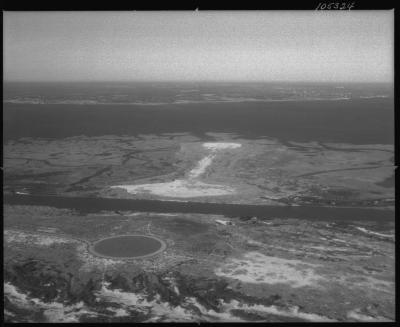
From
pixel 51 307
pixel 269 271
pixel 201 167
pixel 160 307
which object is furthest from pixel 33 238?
pixel 201 167

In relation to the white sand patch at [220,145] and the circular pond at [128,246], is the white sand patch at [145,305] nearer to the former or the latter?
the circular pond at [128,246]

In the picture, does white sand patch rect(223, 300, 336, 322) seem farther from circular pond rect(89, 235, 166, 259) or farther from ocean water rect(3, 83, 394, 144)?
ocean water rect(3, 83, 394, 144)

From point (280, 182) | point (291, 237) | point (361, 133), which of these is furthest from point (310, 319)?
point (361, 133)

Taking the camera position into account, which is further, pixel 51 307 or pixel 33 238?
pixel 33 238

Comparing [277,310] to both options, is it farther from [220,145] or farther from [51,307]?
[220,145]

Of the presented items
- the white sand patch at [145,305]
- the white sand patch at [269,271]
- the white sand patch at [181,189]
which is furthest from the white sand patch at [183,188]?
the white sand patch at [145,305]
